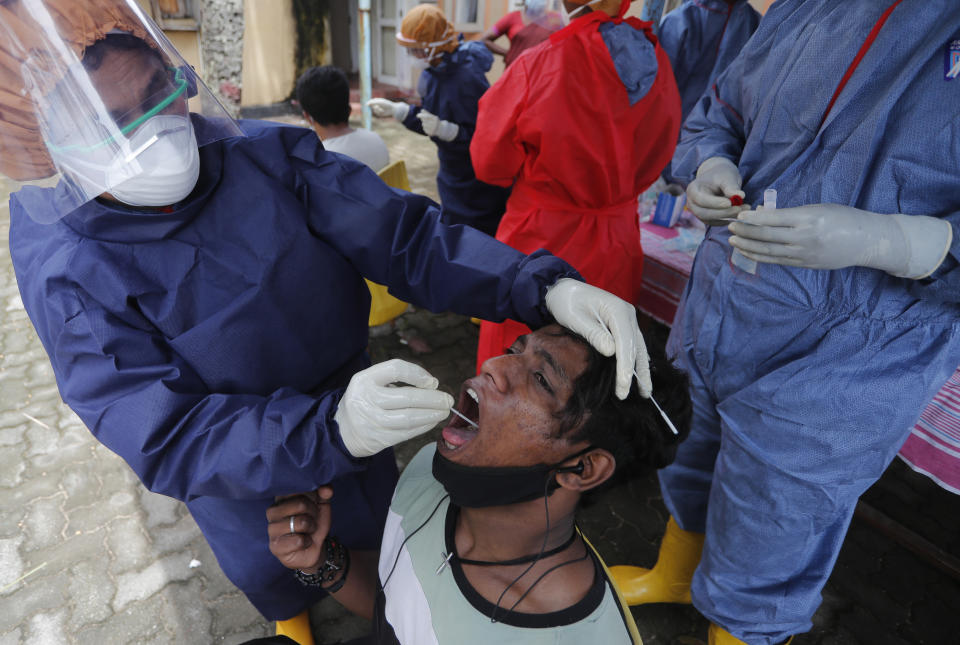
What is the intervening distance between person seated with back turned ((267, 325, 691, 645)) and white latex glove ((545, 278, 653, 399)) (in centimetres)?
6

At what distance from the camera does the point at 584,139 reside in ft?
7.59

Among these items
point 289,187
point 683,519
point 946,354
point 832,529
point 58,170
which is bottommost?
point 683,519

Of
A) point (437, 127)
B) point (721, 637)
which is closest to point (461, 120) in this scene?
point (437, 127)

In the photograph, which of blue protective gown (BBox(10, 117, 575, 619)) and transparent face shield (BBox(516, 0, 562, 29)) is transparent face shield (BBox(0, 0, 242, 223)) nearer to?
blue protective gown (BBox(10, 117, 575, 619))

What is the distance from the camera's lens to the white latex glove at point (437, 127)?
373 centimetres

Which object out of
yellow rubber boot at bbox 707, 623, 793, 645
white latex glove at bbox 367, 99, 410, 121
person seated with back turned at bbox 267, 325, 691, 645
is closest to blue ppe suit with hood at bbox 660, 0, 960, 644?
yellow rubber boot at bbox 707, 623, 793, 645

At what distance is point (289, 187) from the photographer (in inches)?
59.9

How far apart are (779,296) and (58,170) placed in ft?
5.99

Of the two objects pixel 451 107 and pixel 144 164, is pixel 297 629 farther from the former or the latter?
pixel 451 107

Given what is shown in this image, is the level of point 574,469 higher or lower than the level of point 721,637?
higher

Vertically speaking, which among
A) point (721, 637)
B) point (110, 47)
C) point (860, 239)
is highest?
point (110, 47)

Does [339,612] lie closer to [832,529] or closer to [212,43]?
[832,529]

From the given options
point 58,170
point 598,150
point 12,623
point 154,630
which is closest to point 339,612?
point 154,630

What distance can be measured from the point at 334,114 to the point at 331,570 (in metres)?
2.62
